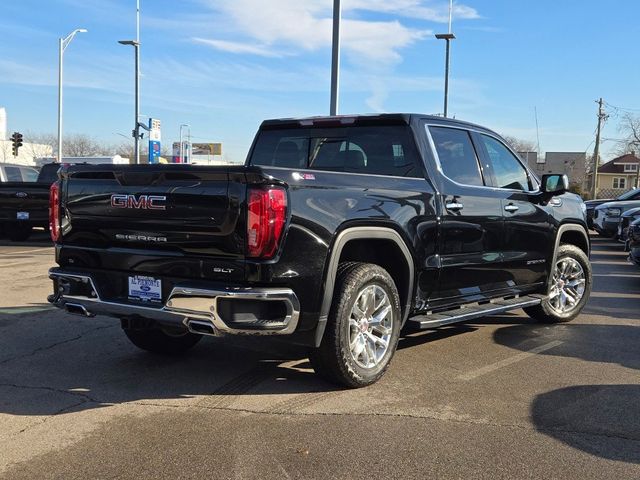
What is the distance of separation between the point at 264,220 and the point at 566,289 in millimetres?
4663

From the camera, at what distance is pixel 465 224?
18.0ft

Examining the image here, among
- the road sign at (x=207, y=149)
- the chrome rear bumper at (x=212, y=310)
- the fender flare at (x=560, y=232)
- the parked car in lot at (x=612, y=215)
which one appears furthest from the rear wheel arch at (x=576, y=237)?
the road sign at (x=207, y=149)

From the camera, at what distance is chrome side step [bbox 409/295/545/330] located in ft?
16.6

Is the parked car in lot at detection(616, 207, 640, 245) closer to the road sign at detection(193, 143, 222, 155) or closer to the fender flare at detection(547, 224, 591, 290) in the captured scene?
the fender flare at detection(547, 224, 591, 290)

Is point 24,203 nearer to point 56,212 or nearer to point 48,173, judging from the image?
point 48,173

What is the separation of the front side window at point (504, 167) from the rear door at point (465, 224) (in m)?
0.27

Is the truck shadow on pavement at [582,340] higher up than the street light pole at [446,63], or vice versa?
the street light pole at [446,63]

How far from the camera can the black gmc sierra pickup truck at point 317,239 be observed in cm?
392

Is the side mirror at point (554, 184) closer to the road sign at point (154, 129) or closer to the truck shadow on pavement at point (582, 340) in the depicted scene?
the truck shadow on pavement at point (582, 340)

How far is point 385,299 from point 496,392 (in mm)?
1059

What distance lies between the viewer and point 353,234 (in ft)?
14.4

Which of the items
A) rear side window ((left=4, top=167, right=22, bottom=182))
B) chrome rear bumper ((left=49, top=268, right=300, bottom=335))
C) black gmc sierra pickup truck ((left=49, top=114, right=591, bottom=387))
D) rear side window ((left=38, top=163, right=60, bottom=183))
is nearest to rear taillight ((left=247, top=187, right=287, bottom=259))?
black gmc sierra pickup truck ((left=49, top=114, right=591, bottom=387))

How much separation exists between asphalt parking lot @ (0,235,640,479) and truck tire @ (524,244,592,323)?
45 centimetres

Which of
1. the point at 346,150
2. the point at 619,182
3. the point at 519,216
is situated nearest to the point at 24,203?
the point at 346,150
